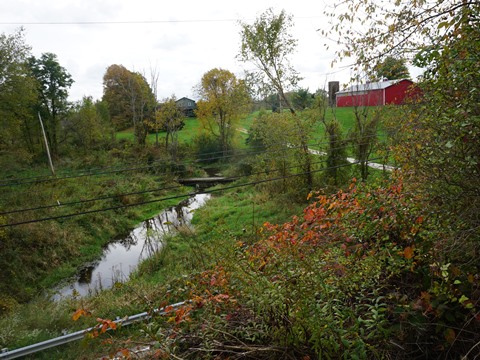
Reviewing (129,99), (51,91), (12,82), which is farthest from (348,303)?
(129,99)

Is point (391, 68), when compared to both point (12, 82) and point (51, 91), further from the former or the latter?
point (51, 91)

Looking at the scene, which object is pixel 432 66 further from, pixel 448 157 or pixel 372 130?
pixel 372 130

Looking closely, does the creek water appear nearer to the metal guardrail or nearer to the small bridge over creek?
the metal guardrail

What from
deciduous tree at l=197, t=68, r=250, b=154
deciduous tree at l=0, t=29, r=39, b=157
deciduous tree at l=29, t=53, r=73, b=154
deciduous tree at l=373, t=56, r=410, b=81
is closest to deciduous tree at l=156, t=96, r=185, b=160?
deciduous tree at l=197, t=68, r=250, b=154

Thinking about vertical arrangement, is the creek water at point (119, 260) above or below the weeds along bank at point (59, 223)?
below

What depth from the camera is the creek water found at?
11297mm

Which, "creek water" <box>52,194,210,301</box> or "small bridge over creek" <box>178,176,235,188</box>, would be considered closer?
"creek water" <box>52,194,210,301</box>

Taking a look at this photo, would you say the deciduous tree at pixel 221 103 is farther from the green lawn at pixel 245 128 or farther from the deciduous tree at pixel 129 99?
the deciduous tree at pixel 129 99

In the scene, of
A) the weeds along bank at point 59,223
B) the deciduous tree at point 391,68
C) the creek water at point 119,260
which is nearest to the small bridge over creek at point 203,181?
the weeds along bank at point 59,223

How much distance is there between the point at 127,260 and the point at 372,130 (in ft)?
35.6

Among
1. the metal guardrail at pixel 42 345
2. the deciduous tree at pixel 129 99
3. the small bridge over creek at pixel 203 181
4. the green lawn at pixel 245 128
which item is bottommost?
the small bridge over creek at pixel 203 181

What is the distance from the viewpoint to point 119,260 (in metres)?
13.6

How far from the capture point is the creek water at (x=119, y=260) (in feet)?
37.1

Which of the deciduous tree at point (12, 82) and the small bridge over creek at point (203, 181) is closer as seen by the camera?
the deciduous tree at point (12, 82)
